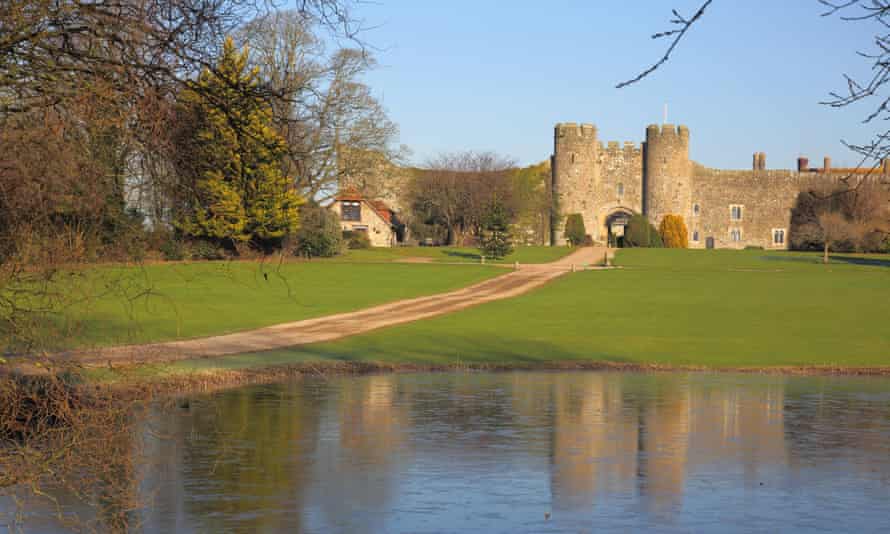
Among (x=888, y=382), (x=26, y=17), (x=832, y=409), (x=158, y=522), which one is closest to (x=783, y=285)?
(x=888, y=382)

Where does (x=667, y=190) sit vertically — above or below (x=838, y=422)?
above

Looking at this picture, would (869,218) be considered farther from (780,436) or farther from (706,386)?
(780,436)

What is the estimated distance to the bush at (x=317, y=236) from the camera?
54.7m

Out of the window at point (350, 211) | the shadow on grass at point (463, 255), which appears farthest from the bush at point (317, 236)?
the window at point (350, 211)

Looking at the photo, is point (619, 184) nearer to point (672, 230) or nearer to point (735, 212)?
point (672, 230)

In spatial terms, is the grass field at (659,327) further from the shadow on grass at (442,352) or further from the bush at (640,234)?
the bush at (640,234)

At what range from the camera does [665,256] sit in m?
60.3

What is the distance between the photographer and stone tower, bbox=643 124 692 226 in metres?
76.4

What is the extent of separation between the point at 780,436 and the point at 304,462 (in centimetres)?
586

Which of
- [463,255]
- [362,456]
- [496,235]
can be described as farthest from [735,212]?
[362,456]

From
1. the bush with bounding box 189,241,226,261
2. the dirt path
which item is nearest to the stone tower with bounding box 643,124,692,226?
the dirt path

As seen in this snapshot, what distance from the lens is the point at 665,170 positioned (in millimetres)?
76438

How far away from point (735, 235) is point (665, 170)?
8.23 meters

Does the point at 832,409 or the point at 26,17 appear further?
the point at 832,409
